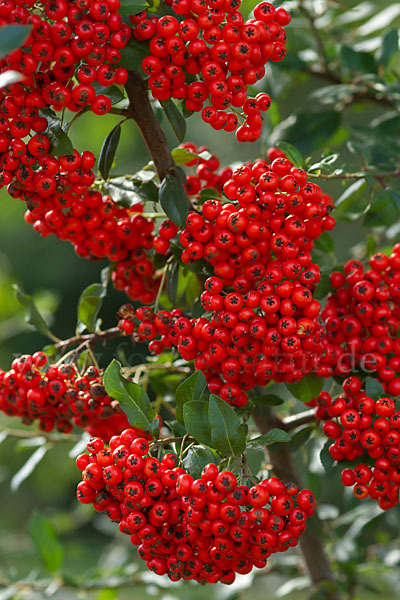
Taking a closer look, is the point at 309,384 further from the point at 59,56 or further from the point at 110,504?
the point at 59,56

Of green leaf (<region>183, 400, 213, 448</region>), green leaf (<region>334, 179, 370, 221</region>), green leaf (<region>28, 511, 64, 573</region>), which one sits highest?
green leaf (<region>183, 400, 213, 448</region>)

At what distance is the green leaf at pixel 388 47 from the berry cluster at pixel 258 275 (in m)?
0.58

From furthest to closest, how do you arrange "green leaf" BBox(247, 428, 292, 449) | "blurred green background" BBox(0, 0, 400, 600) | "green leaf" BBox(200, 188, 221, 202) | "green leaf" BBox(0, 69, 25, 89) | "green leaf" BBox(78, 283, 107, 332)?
"blurred green background" BBox(0, 0, 400, 600) < "green leaf" BBox(78, 283, 107, 332) < "green leaf" BBox(200, 188, 221, 202) < "green leaf" BBox(247, 428, 292, 449) < "green leaf" BBox(0, 69, 25, 89)

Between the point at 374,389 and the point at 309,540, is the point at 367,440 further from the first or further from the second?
the point at 309,540

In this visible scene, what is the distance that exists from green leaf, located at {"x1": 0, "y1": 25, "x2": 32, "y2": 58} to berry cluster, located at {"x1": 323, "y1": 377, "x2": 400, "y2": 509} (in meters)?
0.52

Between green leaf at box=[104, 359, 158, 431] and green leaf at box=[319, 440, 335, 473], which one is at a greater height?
green leaf at box=[104, 359, 158, 431]

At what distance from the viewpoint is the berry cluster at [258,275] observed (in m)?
0.71

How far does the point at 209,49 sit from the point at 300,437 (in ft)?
1.88

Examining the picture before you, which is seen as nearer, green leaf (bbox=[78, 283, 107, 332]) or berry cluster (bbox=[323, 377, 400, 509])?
berry cluster (bbox=[323, 377, 400, 509])

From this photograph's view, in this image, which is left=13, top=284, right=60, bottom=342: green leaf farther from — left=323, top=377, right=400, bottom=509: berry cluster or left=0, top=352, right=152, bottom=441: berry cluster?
left=323, top=377, right=400, bottom=509: berry cluster

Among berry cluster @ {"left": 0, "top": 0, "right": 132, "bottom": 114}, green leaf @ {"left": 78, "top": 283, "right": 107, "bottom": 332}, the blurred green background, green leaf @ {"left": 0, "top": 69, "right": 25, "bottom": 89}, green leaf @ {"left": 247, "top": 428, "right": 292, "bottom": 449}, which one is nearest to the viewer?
green leaf @ {"left": 0, "top": 69, "right": 25, "bottom": 89}

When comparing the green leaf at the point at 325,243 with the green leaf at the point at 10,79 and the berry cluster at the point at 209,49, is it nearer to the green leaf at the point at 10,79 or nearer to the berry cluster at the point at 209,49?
the berry cluster at the point at 209,49

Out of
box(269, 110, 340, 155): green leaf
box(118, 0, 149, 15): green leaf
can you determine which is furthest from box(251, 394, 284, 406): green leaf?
Answer: box(269, 110, 340, 155): green leaf

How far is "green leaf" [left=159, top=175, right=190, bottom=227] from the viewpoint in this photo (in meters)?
0.76
